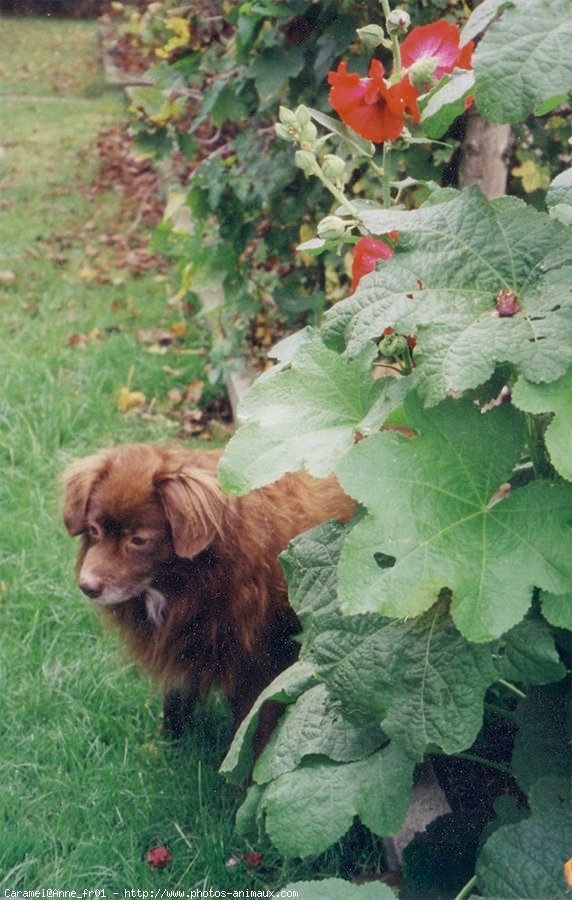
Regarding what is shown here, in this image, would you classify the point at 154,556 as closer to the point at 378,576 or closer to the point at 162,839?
the point at 162,839

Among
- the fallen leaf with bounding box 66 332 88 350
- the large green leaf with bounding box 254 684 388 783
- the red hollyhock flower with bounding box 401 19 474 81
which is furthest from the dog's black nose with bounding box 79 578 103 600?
the fallen leaf with bounding box 66 332 88 350

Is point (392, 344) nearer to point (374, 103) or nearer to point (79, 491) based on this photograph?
point (374, 103)

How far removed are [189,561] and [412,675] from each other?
1176 millimetres

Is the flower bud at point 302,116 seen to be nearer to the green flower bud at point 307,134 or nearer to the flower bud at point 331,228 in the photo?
the green flower bud at point 307,134

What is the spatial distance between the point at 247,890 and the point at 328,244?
1420mm

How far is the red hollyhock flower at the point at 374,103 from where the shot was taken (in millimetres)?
1680

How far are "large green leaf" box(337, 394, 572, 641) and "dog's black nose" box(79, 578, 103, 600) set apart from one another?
4.25 ft

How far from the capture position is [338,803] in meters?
1.73

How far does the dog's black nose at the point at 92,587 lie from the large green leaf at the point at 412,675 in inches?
40.9

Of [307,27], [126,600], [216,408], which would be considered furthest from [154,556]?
[216,408]

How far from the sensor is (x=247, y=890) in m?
2.34

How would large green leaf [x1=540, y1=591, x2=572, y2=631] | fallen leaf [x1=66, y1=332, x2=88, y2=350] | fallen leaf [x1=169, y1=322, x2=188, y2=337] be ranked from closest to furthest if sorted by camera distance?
large green leaf [x1=540, y1=591, x2=572, y2=631]
fallen leaf [x1=66, y1=332, x2=88, y2=350]
fallen leaf [x1=169, y1=322, x2=188, y2=337]

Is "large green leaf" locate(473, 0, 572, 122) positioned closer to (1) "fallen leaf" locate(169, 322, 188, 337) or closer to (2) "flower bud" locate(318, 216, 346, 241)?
(2) "flower bud" locate(318, 216, 346, 241)

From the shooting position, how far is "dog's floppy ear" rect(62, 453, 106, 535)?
105 inches
